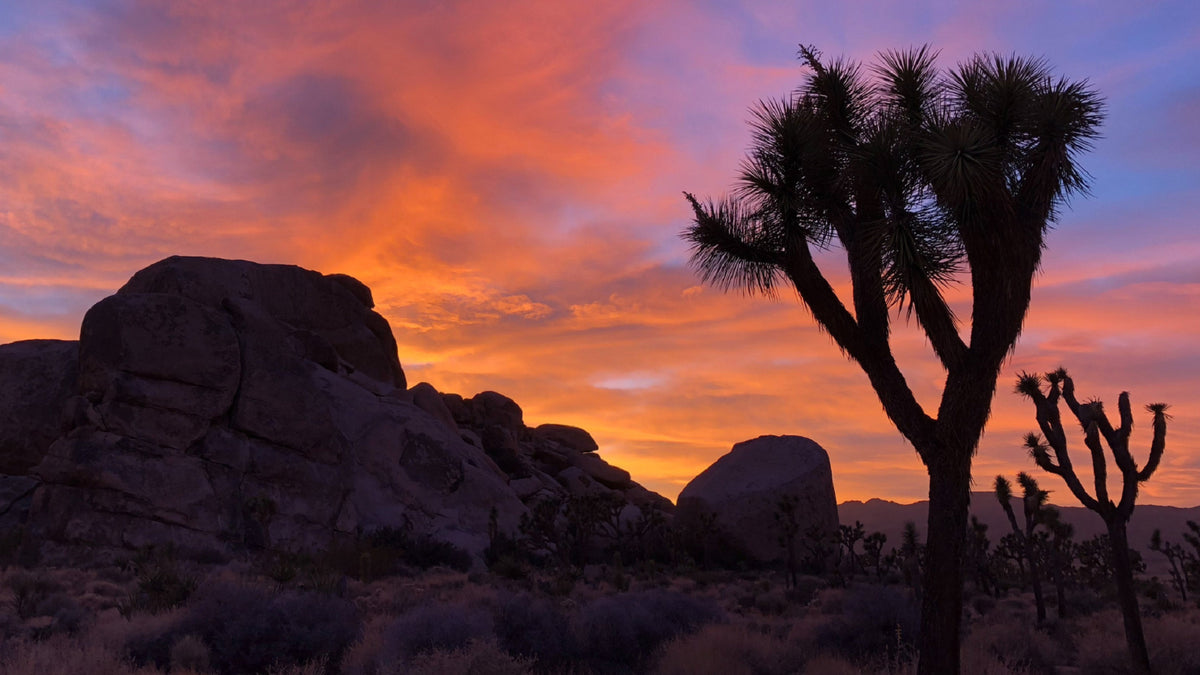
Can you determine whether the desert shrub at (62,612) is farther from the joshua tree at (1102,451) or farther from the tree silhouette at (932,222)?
the joshua tree at (1102,451)

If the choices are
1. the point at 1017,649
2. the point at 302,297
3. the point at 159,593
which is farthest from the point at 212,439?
the point at 1017,649

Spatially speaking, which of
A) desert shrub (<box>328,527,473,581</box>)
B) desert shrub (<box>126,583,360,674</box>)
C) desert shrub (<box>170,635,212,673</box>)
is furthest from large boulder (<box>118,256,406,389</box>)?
desert shrub (<box>170,635,212,673</box>)

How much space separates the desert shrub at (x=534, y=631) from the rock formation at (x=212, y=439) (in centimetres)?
1831

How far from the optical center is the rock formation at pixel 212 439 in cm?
2781

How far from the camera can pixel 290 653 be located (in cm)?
1005

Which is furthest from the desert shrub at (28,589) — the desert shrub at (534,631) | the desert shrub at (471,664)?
the desert shrub at (471,664)

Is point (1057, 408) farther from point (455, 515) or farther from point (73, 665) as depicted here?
point (455, 515)

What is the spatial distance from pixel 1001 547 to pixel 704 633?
34.4 m

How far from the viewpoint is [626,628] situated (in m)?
11.1

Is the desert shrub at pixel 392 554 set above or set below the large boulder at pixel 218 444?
below

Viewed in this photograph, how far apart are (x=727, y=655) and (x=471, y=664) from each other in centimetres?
402

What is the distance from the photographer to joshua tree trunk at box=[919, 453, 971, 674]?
30.6 ft

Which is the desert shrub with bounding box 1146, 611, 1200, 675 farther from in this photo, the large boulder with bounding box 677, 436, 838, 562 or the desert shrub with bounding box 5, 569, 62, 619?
the large boulder with bounding box 677, 436, 838, 562

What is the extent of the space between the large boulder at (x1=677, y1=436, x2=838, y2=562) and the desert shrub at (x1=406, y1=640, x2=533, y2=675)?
30561 millimetres
